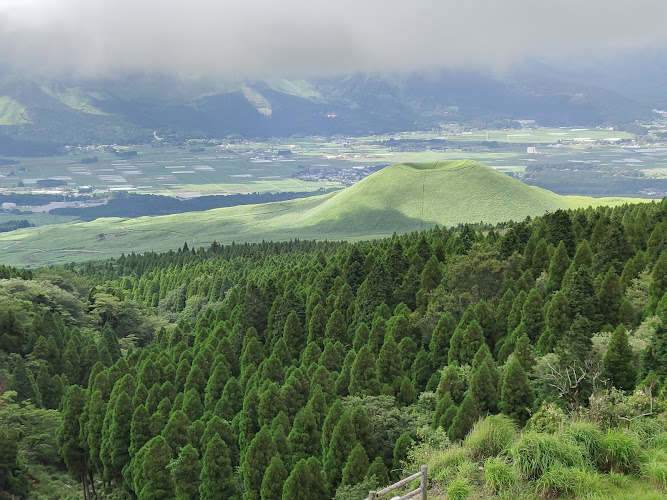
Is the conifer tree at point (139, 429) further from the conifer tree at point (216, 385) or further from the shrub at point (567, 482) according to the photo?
the shrub at point (567, 482)

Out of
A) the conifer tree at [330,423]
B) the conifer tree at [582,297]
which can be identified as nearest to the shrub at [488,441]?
the conifer tree at [330,423]

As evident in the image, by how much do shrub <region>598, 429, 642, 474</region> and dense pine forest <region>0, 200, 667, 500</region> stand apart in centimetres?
6

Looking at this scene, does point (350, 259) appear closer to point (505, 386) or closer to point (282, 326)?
point (282, 326)

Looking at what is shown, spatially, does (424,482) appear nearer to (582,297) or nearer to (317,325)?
(582,297)

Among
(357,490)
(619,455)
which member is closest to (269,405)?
(357,490)

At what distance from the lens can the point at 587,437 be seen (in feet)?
69.7

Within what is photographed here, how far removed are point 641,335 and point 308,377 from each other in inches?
894

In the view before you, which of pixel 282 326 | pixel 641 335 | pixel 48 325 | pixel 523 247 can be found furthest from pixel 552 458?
pixel 48 325

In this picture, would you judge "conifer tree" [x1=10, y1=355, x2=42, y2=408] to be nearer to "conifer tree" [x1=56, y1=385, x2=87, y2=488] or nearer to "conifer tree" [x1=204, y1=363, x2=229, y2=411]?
"conifer tree" [x1=56, y1=385, x2=87, y2=488]

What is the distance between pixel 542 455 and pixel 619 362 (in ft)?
80.0

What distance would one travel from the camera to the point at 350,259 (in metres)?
81.5

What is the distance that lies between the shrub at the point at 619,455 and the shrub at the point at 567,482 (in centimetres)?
121

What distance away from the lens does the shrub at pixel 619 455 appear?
68.9ft

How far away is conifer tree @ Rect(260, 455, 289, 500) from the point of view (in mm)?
39750
